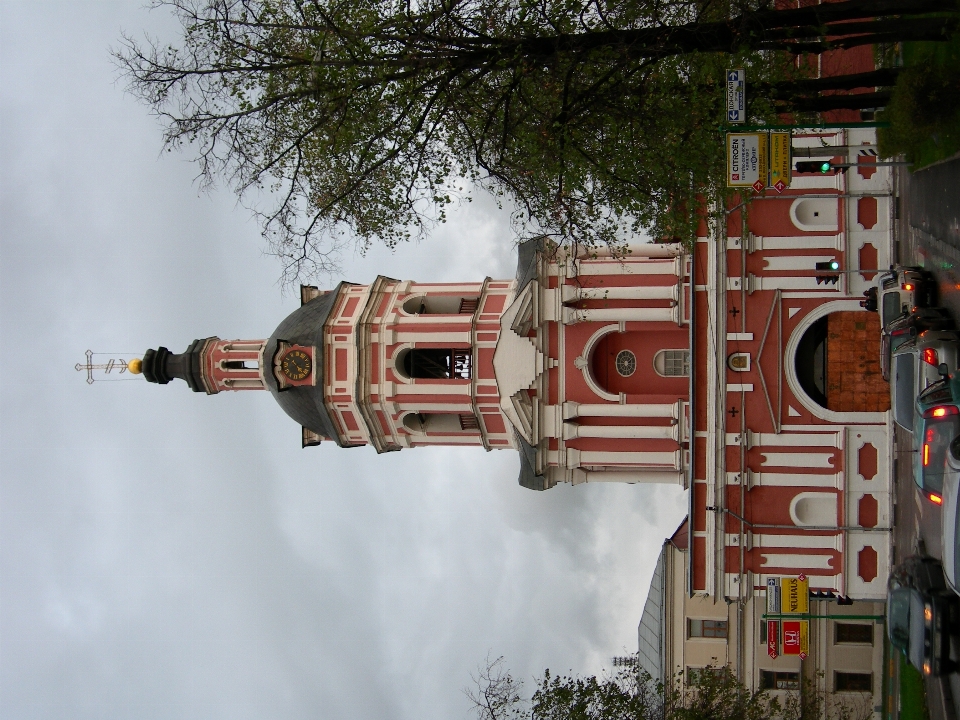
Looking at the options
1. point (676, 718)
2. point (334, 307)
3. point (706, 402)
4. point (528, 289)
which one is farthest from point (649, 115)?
point (676, 718)

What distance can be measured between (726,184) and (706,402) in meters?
5.90

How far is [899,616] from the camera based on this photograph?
19.2 meters

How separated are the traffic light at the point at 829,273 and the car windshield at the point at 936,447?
505 centimetres

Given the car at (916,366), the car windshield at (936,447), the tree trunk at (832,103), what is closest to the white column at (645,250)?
the tree trunk at (832,103)

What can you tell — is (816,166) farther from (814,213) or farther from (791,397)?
(791,397)

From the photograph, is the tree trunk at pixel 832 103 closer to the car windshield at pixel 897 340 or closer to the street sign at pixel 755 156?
the street sign at pixel 755 156

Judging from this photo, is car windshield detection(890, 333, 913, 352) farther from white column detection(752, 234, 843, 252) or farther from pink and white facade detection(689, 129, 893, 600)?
white column detection(752, 234, 843, 252)

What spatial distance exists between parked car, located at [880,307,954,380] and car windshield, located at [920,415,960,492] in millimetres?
2283

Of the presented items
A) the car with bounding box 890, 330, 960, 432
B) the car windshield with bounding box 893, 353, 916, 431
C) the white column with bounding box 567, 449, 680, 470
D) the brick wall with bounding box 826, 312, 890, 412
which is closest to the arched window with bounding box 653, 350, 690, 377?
the white column with bounding box 567, 449, 680, 470

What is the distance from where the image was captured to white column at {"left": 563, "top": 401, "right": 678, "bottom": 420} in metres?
21.0

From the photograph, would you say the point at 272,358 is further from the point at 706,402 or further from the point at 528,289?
the point at 706,402

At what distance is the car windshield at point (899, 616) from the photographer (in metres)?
19.0

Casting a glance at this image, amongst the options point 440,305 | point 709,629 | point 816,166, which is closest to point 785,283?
point 816,166

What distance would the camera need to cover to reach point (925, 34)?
1537 cm
